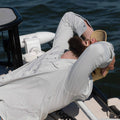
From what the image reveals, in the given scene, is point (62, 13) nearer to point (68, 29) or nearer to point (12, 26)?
point (12, 26)

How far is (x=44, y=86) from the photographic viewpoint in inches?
87.0

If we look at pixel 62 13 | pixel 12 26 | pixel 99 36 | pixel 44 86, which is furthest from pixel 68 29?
pixel 62 13

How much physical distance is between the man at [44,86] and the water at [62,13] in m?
3.76

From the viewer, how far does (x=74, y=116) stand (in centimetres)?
267

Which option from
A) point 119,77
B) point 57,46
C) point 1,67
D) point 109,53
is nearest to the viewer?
point 109,53

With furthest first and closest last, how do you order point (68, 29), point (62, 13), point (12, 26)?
point (62, 13)
point (12, 26)
point (68, 29)

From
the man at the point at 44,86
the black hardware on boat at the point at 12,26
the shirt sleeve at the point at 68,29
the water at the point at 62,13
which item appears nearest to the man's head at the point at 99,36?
the shirt sleeve at the point at 68,29

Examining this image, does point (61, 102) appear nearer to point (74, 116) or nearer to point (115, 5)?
point (74, 116)

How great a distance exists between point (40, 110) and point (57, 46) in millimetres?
539

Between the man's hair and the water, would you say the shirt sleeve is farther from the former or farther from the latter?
the water

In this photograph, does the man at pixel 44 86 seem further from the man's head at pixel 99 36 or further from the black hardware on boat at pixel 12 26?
the black hardware on boat at pixel 12 26

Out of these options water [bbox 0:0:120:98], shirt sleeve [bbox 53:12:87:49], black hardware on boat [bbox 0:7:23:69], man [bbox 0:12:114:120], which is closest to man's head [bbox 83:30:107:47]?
shirt sleeve [bbox 53:12:87:49]

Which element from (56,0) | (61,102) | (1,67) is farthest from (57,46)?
(56,0)

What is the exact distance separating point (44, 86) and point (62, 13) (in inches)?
233
